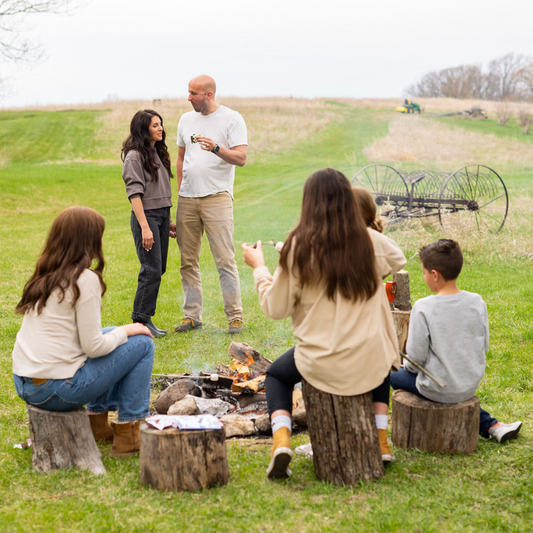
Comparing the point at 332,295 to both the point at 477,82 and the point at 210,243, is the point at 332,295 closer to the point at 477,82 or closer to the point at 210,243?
the point at 210,243

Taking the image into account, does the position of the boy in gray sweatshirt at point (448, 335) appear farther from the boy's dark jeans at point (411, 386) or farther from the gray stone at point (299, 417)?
the gray stone at point (299, 417)

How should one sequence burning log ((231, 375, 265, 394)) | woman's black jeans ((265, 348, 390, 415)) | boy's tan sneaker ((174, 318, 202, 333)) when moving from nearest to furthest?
woman's black jeans ((265, 348, 390, 415)), burning log ((231, 375, 265, 394)), boy's tan sneaker ((174, 318, 202, 333))

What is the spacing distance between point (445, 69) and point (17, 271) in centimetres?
6600

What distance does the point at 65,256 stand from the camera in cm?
306

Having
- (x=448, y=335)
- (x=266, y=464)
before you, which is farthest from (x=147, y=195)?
(x=448, y=335)

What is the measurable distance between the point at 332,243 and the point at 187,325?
11.0 feet

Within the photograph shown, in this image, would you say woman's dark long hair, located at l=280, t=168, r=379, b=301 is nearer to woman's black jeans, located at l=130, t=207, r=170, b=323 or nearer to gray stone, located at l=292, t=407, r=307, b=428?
gray stone, located at l=292, t=407, r=307, b=428

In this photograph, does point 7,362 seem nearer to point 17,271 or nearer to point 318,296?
point 318,296

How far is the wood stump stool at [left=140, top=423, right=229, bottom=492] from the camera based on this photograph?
283cm

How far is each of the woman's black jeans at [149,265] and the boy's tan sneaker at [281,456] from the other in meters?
2.81

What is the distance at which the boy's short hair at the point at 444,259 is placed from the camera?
331cm

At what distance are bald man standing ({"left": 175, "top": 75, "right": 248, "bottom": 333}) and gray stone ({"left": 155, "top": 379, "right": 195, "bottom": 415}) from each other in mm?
1688

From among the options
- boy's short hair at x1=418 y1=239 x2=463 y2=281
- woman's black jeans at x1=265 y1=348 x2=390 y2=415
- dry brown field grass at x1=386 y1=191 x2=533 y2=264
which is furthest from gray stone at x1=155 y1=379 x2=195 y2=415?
dry brown field grass at x1=386 y1=191 x2=533 y2=264

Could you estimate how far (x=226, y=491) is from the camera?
2863mm
